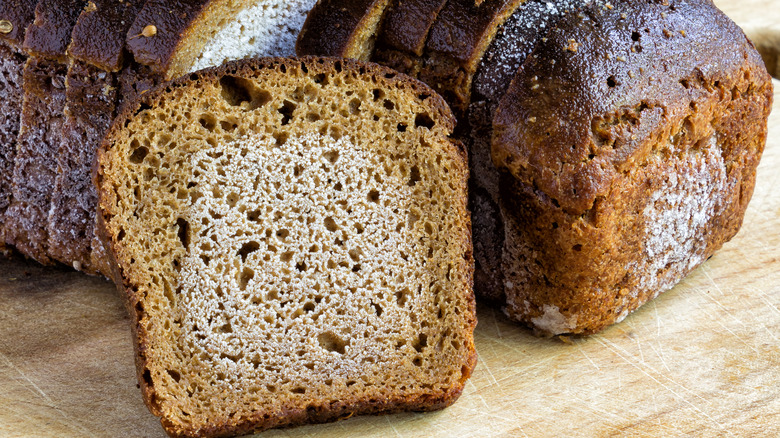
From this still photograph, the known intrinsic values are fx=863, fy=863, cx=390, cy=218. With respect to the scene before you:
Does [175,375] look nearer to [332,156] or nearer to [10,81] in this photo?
[332,156]

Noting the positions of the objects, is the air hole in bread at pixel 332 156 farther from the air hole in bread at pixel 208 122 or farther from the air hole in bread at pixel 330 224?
the air hole in bread at pixel 208 122

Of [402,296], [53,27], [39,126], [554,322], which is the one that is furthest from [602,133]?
[39,126]

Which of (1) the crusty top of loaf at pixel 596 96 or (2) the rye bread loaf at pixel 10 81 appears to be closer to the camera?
(1) the crusty top of loaf at pixel 596 96

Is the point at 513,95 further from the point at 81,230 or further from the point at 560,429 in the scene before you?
the point at 81,230

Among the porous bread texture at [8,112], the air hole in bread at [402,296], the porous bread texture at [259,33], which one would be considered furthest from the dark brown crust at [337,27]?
the porous bread texture at [8,112]

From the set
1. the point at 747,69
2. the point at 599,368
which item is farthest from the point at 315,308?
the point at 747,69
